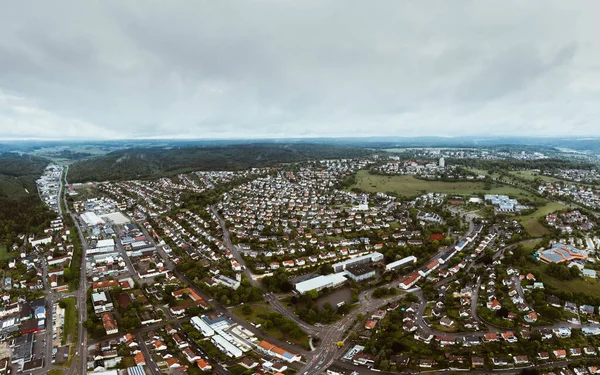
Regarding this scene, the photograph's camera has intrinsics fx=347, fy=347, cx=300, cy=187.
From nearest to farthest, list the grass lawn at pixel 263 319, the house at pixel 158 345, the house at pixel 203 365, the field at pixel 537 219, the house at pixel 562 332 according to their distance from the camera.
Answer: the house at pixel 203 365
the house at pixel 158 345
the house at pixel 562 332
the grass lawn at pixel 263 319
the field at pixel 537 219

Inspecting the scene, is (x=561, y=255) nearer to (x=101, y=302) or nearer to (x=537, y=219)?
(x=537, y=219)

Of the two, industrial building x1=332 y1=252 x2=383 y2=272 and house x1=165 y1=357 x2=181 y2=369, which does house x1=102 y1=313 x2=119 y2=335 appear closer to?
house x1=165 y1=357 x2=181 y2=369

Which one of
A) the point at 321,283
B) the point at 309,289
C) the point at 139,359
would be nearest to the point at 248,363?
the point at 139,359

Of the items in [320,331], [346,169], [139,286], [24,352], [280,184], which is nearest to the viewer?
[24,352]

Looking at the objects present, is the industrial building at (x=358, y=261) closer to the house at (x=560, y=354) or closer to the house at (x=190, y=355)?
the house at (x=190, y=355)

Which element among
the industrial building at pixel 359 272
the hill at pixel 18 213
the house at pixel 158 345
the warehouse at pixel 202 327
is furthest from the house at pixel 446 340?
the hill at pixel 18 213

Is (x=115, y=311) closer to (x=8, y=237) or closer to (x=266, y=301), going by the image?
(x=266, y=301)

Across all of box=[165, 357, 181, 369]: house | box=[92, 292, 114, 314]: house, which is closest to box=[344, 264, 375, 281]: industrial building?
box=[165, 357, 181, 369]: house

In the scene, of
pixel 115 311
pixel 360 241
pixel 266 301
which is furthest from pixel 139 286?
pixel 360 241
